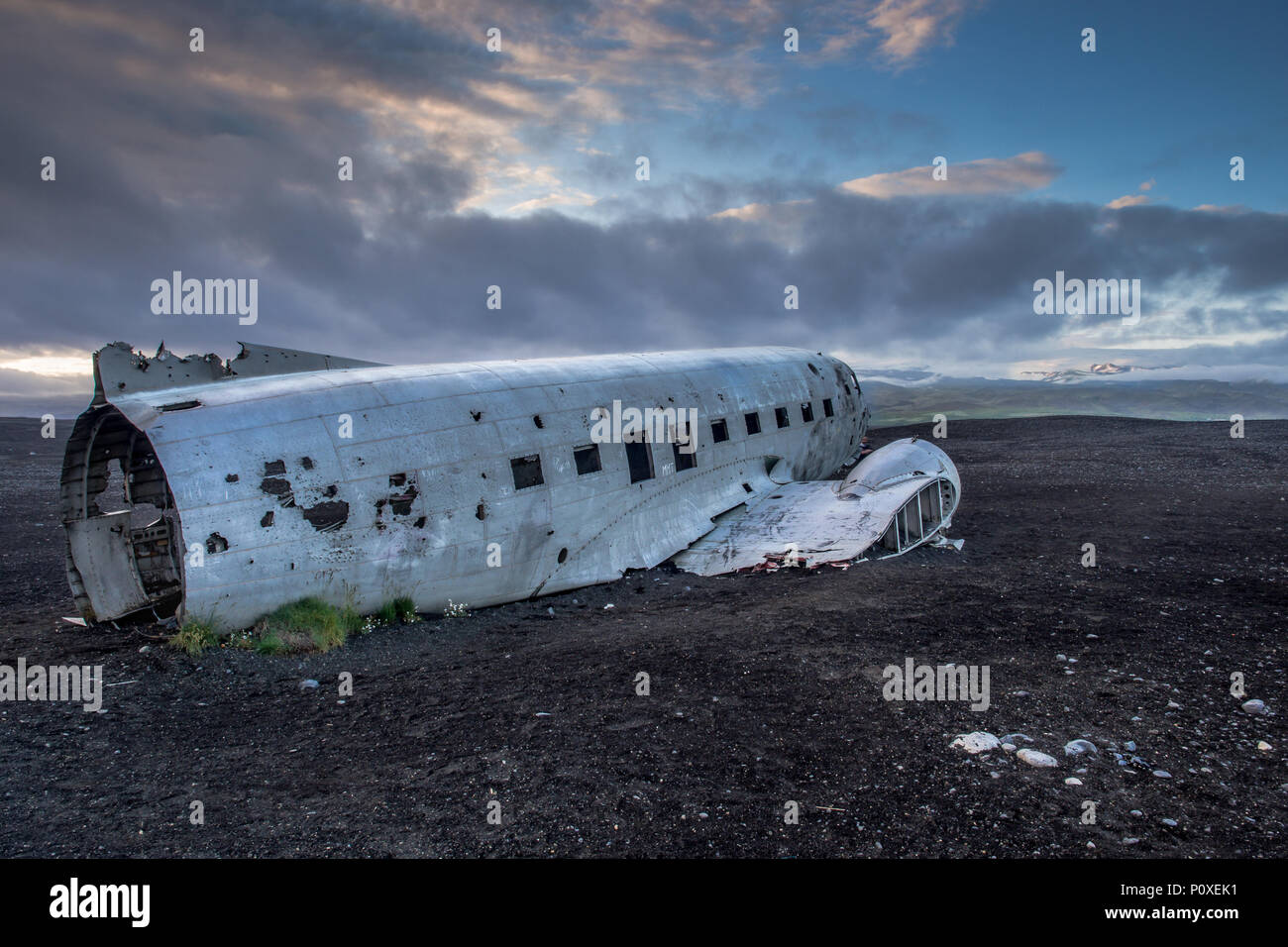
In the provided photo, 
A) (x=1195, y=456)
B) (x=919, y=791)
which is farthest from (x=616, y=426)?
(x=1195, y=456)

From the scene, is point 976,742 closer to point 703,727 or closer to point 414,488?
point 703,727

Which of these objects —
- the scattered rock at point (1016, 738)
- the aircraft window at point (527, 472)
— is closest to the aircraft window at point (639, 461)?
the aircraft window at point (527, 472)

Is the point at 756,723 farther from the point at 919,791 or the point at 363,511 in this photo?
the point at 363,511

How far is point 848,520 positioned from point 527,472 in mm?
7950

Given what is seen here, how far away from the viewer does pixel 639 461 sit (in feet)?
50.9

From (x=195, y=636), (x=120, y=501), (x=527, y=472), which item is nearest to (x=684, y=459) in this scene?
(x=527, y=472)

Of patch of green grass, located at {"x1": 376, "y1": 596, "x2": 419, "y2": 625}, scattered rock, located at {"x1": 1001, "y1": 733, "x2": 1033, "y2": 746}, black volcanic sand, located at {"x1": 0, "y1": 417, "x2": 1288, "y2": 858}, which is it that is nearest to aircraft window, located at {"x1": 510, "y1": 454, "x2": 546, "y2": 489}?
black volcanic sand, located at {"x1": 0, "y1": 417, "x2": 1288, "y2": 858}

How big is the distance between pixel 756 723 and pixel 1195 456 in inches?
1426

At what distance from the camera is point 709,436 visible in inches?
687

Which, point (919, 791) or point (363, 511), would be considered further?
point (363, 511)

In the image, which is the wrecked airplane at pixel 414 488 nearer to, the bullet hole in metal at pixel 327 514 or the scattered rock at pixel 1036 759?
the bullet hole in metal at pixel 327 514

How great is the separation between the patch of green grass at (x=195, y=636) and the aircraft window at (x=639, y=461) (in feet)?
27.1

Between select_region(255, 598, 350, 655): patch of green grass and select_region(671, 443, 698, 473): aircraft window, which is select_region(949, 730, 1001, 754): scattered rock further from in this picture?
select_region(671, 443, 698, 473): aircraft window

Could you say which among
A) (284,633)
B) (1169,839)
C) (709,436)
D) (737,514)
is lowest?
(1169,839)
